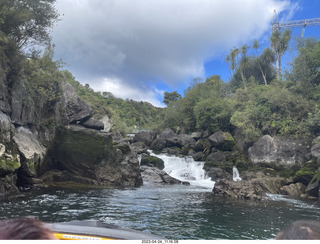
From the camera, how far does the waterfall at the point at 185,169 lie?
2445 cm

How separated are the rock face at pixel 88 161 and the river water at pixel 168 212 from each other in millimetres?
3101

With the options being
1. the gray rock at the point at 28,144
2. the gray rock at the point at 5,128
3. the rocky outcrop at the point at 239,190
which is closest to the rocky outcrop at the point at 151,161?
the rocky outcrop at the point at 239,190

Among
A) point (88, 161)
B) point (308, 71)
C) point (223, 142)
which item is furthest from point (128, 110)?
point (88, 161)

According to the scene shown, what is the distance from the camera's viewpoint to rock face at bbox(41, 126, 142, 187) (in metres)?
17.3

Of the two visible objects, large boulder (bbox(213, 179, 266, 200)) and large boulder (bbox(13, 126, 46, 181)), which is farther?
large boulder (bbox(213, 179, 266, 200))

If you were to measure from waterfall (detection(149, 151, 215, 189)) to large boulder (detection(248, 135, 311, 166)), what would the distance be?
568cm

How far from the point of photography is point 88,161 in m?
17.9

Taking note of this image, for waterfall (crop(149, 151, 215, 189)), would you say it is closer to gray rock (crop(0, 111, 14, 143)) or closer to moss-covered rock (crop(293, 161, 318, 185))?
moss-covered rock (crop(293, 161, 318, 185))

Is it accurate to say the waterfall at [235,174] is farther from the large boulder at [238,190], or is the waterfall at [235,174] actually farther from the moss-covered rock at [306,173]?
the large boulder at [238,190]

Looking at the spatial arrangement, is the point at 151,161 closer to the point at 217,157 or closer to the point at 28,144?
the point at 217,157

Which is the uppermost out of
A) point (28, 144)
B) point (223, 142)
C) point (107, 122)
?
point (107, 122)

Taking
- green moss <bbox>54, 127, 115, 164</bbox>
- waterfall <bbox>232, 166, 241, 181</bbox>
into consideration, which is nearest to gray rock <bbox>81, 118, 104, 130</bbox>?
green moss <bbox>54, 127, 115, 164</bbox>

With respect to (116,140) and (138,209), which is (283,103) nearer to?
(116,140)

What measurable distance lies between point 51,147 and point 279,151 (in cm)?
2119
